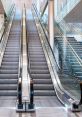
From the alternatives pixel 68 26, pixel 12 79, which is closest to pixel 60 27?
pixel 68 26

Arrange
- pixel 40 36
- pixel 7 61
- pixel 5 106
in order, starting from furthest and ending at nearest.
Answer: pixel 40 36
pixel 7 61
pixel 5 106

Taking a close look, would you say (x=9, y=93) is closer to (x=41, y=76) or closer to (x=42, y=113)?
(x=41, y=76)

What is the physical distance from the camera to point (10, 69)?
13.1m

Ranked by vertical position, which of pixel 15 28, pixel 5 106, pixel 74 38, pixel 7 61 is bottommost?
pixel 5 106

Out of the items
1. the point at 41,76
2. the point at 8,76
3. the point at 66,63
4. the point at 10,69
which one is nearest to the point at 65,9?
the point at 66,63

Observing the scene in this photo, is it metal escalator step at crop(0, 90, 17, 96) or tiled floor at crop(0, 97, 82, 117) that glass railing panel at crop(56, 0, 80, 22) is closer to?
metal escalator step at crop(0, 90, 17, 96)

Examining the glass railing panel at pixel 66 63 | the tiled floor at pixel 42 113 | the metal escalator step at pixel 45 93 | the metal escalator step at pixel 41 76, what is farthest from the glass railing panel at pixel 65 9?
the tiled floor at pixel 42 113

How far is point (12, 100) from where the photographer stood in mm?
9992

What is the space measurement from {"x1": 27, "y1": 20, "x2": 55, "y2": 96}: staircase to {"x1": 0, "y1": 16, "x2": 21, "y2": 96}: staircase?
699 mm

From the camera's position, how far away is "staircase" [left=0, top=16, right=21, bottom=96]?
11.4 metres

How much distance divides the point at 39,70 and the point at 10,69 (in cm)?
121

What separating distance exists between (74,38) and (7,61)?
5664 mm

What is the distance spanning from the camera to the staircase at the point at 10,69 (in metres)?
11.4

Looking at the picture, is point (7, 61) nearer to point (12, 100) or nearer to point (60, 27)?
point (12, 100)
